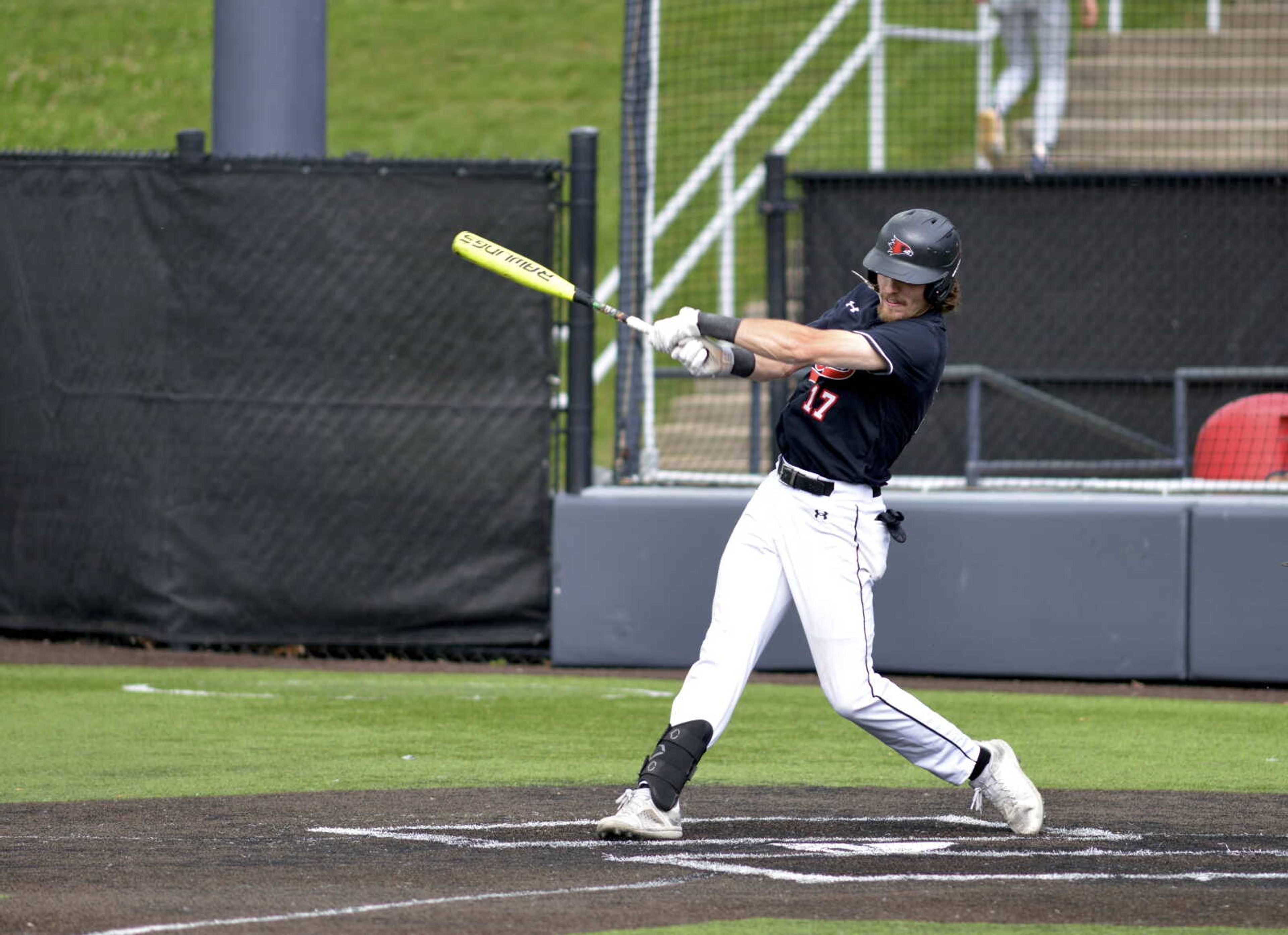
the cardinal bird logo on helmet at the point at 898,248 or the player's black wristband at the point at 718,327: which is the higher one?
the cardinal bird logo on helmet at the point at 898,248

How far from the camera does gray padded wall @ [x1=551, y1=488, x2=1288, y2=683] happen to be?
9500 mm

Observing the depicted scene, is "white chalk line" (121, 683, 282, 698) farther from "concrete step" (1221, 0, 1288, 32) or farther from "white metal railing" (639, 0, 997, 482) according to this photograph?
"concrete step" (1221, 0, 1288, 32)

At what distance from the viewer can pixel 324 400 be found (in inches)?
395

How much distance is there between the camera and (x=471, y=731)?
7.89 meters

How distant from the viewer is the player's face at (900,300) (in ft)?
19.1

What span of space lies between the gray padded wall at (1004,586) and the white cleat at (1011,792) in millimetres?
3799

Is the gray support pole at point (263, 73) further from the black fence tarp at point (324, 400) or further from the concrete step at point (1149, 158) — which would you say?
the concrete step at point (1149, 158)

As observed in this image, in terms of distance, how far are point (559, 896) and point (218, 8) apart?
7676 millimetres

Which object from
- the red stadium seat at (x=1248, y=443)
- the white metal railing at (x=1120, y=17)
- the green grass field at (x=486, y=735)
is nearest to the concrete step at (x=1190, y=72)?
the white metal railing at (x=1120, y=17)

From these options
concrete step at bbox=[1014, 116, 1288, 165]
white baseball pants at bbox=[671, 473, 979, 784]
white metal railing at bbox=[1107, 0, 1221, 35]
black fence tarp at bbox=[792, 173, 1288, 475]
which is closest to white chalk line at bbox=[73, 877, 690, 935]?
white baseball pants at bbox=[671, 473, 979, 784]

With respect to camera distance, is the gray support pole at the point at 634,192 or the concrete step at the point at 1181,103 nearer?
the gray support pole at the point at 634,192

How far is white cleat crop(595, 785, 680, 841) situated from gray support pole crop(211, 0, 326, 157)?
251 inches

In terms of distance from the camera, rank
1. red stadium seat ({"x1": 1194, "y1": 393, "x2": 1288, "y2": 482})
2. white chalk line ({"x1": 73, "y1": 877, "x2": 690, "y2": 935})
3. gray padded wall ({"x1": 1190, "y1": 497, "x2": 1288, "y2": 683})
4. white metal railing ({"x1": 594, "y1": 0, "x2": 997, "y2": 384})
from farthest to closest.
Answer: white metal railing ({"x1": 594, "y1": 0, "x2": 997, "y2": 384}) < red stadium seat ({"x1": 1194, "y1": 393, "x2": 1288, "y2": 482}) < gray padded wall ({"x1": 1190, "y1": 497, "x2": 1288, "y2": 683}) < white chalk line ({"x1": 73, "y1": 877, "x2": 690, "y2": 935})

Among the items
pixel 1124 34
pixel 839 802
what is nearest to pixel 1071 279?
pixel 1124 34
